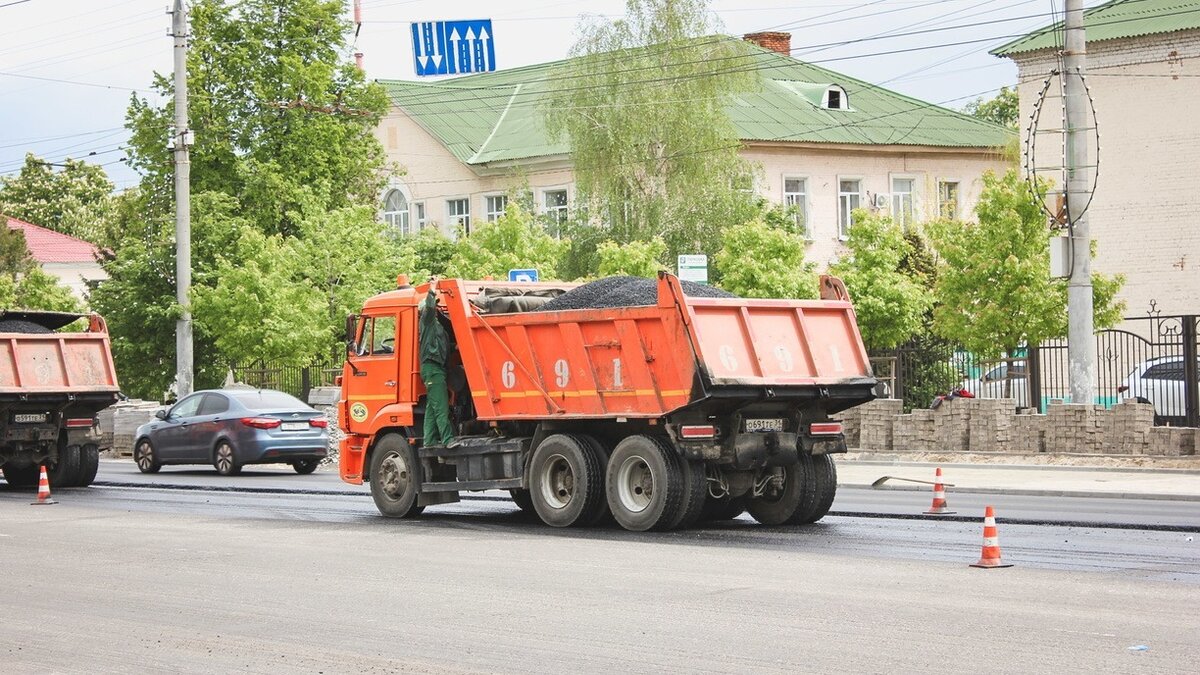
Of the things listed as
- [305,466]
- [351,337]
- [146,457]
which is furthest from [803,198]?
[351,337]

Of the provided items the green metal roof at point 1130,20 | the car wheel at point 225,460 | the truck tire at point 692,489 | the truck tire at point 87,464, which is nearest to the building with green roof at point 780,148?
the green metal roof at point 1130,20

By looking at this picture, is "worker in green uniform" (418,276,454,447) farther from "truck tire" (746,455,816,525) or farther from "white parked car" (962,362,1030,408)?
"white parked car" (962,362,1030,408)

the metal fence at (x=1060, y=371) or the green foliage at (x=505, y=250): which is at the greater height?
the green foliage at (x=505, y=250)

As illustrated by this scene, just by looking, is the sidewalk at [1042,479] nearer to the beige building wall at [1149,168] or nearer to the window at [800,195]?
the beige building wall at [1149,168]

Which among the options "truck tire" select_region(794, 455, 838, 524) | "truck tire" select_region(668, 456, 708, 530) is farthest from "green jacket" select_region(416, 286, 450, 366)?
"truck tire" select_region(794, 455, 838, 524)

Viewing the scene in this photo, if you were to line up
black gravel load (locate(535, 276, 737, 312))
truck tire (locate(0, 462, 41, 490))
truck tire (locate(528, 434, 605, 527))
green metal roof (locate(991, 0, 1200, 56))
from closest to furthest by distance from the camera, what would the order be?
black gravel load (locate(535, 276, 737, 312)) < truck tire (locate(528, 434, 605, 527)) < truck tire (locate(0, 462, 41, 490)) < green metal roof (locate(991, 0, 1200, 56))

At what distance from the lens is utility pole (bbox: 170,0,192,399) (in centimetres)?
3734

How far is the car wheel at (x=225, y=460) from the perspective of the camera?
29.0 meters

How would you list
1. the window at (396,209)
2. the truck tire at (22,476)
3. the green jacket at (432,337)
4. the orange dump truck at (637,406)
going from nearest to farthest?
the orange dump truck at (637,406)
the green jacket at (432,337)
the truck tire at (22,476)
the window at (396,209)

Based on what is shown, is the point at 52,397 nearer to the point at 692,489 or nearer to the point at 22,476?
the point at 22,476

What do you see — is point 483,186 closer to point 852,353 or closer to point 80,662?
point 852,353

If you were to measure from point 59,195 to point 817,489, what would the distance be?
99.1 m

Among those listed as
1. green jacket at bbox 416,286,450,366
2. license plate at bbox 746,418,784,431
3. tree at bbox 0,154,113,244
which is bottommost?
license plate at bbox 746,418,784,431

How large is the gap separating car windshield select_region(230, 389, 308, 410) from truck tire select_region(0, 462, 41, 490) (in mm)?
4122
